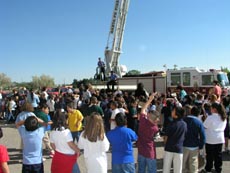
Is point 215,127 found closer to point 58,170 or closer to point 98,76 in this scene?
point 58,170

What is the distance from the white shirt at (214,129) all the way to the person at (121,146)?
99.4 inches

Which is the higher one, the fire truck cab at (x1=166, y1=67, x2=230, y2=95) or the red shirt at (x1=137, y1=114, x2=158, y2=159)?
the fire truck cab at (x1=166, y1=67, x2=230, y2=95)

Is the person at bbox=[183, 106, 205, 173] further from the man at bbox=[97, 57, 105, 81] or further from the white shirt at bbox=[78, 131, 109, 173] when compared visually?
the man at bbox=[97, 57, 105, 81]

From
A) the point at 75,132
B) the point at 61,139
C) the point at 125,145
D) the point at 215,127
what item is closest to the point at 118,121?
the point at 125,145

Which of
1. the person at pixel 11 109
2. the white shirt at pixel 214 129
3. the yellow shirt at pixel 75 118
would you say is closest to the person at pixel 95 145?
the white shirt at pixel 214 129

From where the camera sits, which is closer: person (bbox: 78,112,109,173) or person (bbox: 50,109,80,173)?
person (bbox: 78,112,109,173)

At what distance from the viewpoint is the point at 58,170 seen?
4641 millimetres

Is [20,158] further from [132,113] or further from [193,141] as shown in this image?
[193,141]

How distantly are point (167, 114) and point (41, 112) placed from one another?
163 inches

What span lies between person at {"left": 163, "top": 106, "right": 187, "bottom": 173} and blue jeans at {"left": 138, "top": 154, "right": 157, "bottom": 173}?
350mm

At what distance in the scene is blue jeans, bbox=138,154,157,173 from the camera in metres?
5.29

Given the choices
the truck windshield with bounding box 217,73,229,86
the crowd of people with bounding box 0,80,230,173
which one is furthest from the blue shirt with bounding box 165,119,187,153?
the truck windshield with bounding box 217,73,229,86

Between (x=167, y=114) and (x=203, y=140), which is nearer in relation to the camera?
(x=203, y=140)

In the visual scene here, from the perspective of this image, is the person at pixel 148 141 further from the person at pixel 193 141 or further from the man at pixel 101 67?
the man at pixel 101 67
